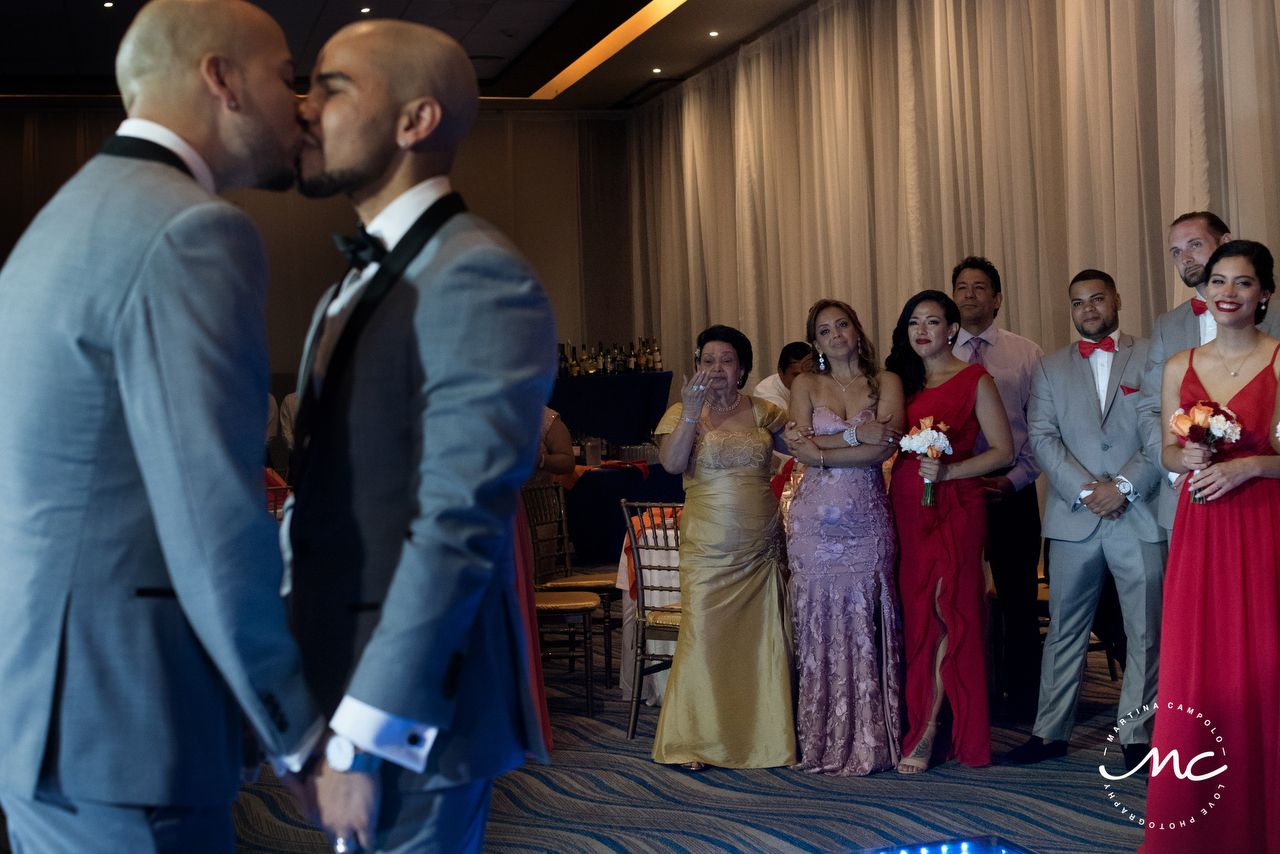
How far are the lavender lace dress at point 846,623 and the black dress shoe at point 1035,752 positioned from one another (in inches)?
16.7

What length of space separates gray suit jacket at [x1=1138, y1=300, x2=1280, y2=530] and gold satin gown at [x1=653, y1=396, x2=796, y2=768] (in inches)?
53.9

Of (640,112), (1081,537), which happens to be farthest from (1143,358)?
(640,112)

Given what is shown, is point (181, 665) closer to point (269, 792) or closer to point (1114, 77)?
point (269, 792)

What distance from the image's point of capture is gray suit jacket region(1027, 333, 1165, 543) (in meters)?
3.94

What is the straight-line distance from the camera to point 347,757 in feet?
3.86

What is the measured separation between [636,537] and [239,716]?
141 inches

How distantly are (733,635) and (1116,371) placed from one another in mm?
1737

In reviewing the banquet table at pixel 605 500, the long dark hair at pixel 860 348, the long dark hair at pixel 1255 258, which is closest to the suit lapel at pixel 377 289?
the long dark hair at pixel 1255 258

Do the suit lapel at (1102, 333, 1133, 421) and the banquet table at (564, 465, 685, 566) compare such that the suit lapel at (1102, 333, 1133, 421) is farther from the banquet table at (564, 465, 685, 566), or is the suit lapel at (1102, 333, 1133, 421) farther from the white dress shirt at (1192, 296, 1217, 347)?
the banquet table at (564, 465, 685, 566)

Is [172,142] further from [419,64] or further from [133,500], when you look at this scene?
[133,500]

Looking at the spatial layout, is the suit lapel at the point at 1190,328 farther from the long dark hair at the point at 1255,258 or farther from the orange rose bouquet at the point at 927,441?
the orange rose bouquet at the point at 927,441

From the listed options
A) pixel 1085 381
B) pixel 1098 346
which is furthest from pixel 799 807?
pixel 1098 346

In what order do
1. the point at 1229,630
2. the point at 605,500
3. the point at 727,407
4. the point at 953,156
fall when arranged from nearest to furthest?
the point at 1229,630, the point at 727,407, the point at 953,156, the point at 605,500

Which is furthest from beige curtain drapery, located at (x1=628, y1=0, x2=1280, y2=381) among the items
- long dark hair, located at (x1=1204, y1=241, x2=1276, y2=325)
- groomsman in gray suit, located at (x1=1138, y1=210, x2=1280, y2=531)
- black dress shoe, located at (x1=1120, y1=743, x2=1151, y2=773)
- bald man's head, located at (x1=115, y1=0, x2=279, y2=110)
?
bald man's head, located at (x1=115, y1=0, x2=279, y2=110)
